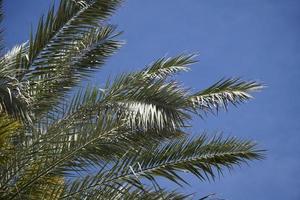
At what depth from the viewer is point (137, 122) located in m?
7.32

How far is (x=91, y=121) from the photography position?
752 cm

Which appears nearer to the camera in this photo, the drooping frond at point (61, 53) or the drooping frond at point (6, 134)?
the drooping frond at point (6, 134)

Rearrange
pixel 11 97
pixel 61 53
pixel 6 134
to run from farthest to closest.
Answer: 1. pixel 61 53
2. pixel 6 134
3. pixel 11 97

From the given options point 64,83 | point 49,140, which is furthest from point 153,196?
point 64,83

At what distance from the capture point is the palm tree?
6.51 metres

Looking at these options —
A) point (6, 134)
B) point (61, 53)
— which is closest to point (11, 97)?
point (6, 134)

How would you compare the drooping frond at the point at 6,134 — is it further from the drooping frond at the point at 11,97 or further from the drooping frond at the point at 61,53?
the drooping frond at the point at 61,53

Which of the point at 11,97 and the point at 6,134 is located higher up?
the point at 11,97

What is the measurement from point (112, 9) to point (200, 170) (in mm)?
2592

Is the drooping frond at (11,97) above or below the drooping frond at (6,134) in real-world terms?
above

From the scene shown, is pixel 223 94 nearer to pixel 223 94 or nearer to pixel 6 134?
pixel 223 94

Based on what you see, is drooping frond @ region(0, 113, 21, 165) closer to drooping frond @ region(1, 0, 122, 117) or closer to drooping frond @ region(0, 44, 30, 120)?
drooping frond @ region(0, 44, 30, 120)

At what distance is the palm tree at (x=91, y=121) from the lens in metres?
6.51

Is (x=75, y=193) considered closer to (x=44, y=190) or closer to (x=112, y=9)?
(x=44, y=190)
